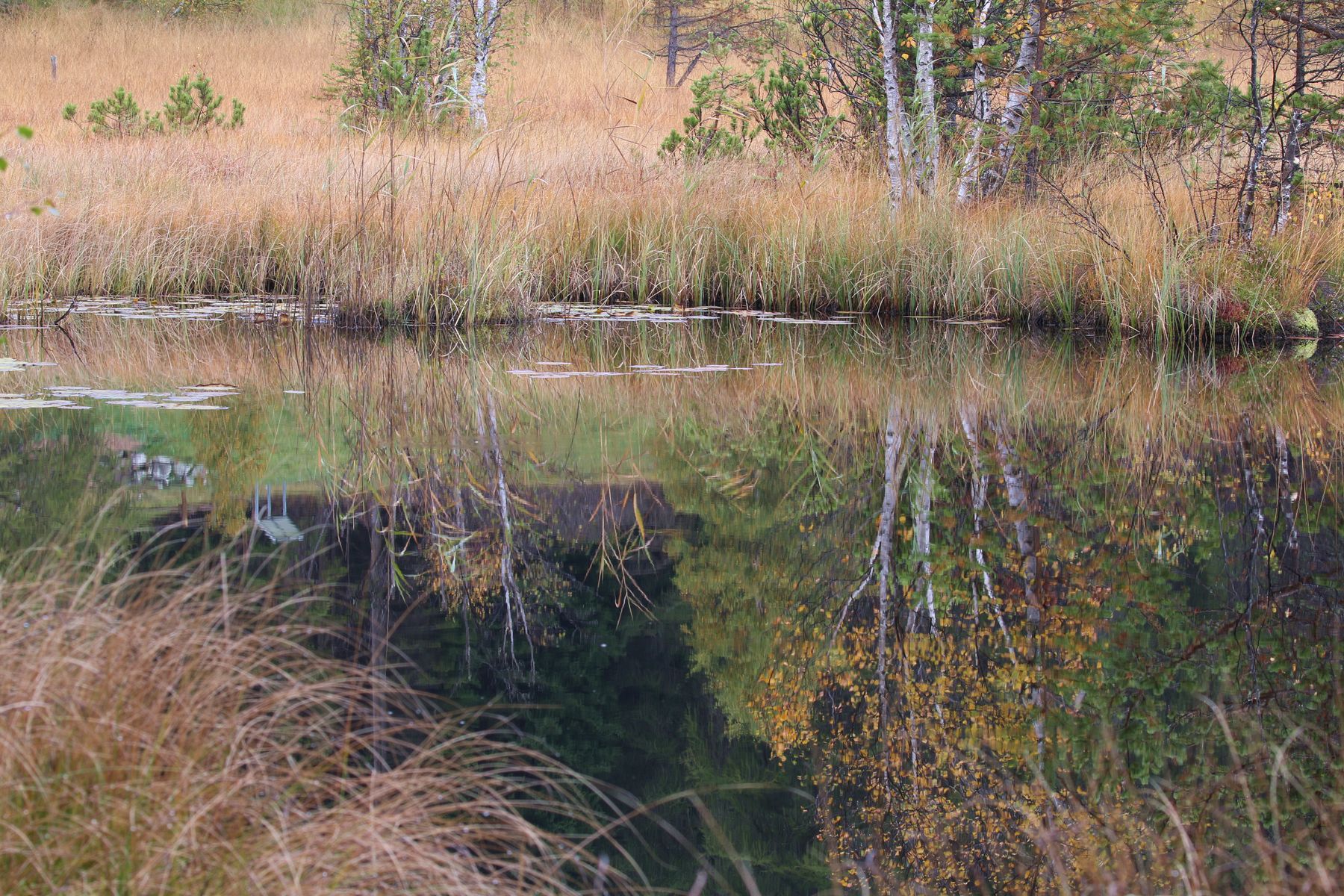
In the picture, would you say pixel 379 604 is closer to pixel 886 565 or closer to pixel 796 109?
pixel 886 565

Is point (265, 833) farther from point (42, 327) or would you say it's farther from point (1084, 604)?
point (42, 327)

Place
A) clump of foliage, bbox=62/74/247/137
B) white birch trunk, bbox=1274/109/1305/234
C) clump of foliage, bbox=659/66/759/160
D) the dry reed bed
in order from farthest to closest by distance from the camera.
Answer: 1. clump of foliage, bbox=62/74/247/137
2. clump of foliage, bbox=659/66/759/160
3. white birch trunk, bbox=1274/109/1305/234
4. the dry reed bed

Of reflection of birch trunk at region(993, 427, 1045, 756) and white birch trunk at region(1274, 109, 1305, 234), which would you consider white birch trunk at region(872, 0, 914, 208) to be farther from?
reflection of birch trunk at region(993, 427, 1045, 756)

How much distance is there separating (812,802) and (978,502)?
Answer: 5.97 feet

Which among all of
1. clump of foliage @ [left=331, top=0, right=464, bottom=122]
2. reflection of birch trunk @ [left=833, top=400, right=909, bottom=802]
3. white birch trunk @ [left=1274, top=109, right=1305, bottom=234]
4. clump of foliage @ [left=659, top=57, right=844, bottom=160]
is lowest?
reflection of birch trunk @ [left=833, top=400, right=909, bottom=802]

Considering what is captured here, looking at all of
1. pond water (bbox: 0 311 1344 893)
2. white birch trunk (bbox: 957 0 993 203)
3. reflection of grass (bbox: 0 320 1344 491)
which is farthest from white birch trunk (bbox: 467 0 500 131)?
pond water (bbox: 0 311 1344 893)

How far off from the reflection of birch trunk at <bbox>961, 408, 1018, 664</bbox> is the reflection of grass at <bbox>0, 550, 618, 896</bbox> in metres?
1.24

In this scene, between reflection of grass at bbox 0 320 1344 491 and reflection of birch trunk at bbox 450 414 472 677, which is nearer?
reflection of birch trunk at bbox 450 414 472 677

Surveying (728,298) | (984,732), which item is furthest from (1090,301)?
(984,732)

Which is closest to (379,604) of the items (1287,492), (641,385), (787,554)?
(787,554)

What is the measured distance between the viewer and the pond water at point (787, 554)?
2.13 meters

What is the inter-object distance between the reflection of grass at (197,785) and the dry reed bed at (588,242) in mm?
4836

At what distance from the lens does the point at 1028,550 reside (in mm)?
3303

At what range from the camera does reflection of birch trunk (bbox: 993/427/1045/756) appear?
238cm
